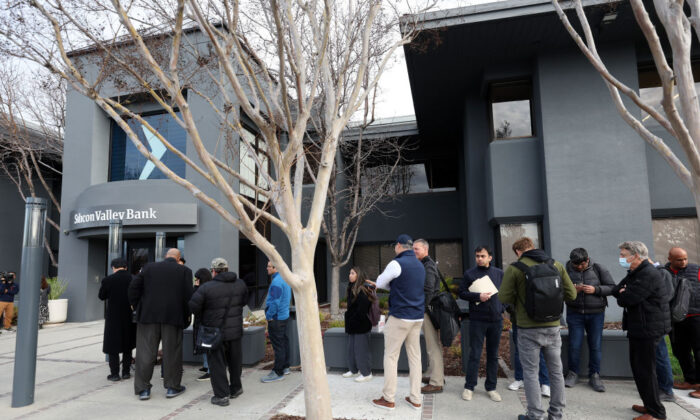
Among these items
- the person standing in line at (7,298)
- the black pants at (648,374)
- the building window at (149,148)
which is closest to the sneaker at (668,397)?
the black pants at (648,374)

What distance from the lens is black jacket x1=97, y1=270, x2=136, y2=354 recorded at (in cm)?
669

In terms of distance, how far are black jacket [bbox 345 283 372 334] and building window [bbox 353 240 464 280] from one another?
478 inches

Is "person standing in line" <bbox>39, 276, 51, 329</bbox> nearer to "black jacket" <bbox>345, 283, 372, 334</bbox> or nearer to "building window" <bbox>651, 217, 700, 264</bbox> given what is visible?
"black jacket" <bbox>345, 283, 372, 334</bbox>

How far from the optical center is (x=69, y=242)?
14.7 m

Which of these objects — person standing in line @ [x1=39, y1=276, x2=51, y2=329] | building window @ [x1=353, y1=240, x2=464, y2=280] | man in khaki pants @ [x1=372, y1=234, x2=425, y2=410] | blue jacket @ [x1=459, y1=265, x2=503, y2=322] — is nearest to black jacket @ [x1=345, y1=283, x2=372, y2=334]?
man in khaki pants @ [x1=372, y1=234, x2=425, y2=410]

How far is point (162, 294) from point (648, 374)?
585 cm

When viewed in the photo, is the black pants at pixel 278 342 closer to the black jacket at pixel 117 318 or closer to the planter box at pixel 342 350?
the planter box at pixel 342 350

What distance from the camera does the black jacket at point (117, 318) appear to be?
6691 mm

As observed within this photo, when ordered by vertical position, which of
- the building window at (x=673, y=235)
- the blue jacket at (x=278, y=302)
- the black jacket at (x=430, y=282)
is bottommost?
the blue jacket at (x=278, y=302)

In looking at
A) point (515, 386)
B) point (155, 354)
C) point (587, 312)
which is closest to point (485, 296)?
point (515, 386)

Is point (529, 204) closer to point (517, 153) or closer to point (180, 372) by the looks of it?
point (517, 153)

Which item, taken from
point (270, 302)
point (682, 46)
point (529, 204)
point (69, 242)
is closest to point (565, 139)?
point (529, 204)

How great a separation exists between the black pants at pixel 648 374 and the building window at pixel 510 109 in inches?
314

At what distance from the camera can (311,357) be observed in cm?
425
